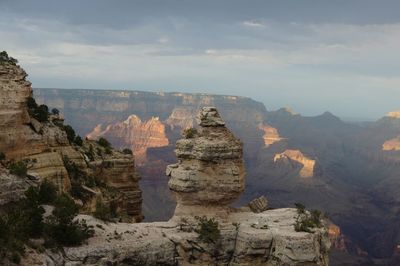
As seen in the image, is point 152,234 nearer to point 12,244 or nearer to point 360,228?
point 12,244

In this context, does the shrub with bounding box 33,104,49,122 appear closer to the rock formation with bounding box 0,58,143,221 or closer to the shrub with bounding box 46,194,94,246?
the rock formation with bounding box 0,58,143,221

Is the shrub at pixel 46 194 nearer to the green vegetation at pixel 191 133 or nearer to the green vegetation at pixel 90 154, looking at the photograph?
the green vegetation at pixel 191 133

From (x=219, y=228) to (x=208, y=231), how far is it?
0.93 m

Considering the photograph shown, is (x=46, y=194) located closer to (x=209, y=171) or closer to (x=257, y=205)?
(x=209, y=171)

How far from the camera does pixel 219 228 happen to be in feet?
110

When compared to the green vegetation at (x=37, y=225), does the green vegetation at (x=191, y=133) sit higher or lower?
higher

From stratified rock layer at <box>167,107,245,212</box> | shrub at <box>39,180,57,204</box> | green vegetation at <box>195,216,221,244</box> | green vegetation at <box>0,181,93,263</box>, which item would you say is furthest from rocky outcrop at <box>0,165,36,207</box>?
green vegetation at <box>195,216,221,244</box>

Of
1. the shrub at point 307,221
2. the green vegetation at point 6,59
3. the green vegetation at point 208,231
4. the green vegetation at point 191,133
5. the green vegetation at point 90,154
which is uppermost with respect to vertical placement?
the green vegetation at point 6,59

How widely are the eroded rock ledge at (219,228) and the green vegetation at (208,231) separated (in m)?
0.20

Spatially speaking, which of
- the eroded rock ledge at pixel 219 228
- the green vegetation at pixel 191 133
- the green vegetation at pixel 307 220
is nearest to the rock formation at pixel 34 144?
the eroded rock ledge at pixel 219 228

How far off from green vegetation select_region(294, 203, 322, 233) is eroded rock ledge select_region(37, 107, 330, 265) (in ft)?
1.38

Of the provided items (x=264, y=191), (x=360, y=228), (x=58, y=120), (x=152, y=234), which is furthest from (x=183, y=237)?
(x=264, y=191)

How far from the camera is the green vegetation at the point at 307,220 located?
33.1 m

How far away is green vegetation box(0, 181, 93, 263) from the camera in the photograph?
25.2 m
